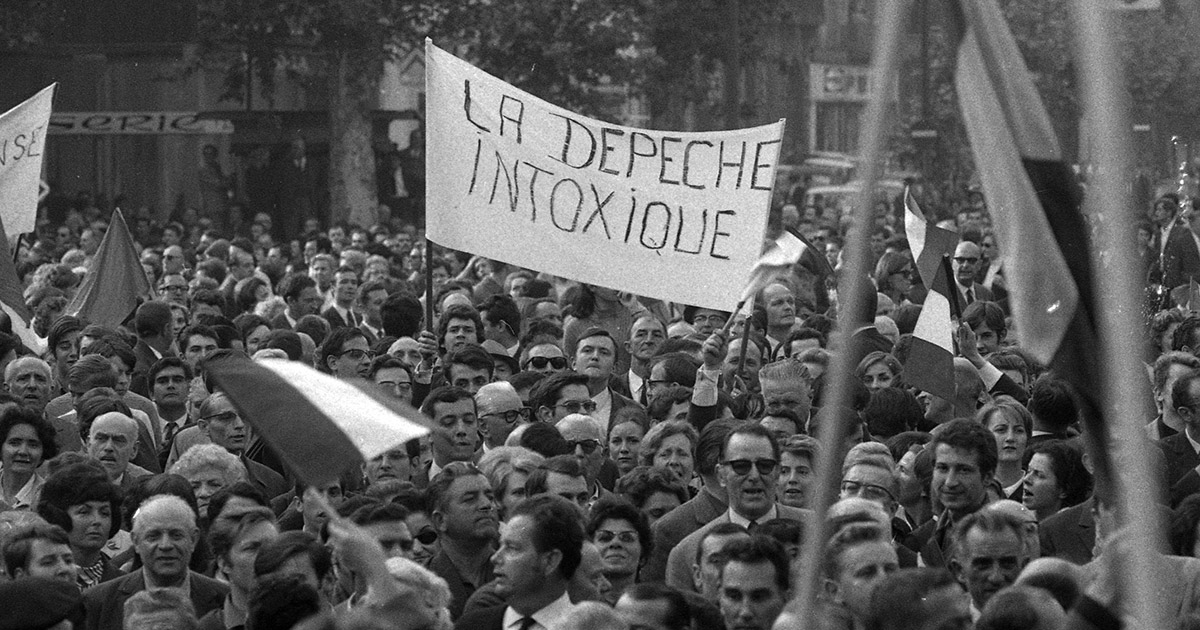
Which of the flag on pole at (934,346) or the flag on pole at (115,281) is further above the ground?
the flag on pole at (934,346)

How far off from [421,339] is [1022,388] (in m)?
2.98

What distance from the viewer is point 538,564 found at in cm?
628

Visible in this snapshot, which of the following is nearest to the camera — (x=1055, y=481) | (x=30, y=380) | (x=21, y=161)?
(x=1055, y=481)

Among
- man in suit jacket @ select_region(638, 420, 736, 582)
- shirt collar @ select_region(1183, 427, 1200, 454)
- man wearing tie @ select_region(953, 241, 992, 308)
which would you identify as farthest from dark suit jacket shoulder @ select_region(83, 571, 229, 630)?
man wearing tie @ select_region(953, 241, 992, 308)

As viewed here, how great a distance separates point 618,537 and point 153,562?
55.2 inches

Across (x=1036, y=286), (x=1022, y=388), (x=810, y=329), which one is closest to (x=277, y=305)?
(x=810, y=329)

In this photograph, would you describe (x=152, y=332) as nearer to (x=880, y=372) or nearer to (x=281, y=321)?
(x=281, y=321)

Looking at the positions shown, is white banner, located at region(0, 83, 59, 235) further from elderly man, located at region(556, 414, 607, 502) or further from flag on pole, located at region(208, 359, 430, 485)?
flag on pole, located at region(208, 359, 430, 485)

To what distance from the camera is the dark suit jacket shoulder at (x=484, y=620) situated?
6.26m

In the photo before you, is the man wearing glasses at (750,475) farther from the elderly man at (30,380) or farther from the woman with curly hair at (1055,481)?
the elderly man at (30,380)

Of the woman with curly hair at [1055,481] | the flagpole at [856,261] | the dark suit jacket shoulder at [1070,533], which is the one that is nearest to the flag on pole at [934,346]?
the woman with curly hair at [1055,481]

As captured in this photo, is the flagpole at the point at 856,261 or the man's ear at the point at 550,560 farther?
the man's ear at the point at 550,560

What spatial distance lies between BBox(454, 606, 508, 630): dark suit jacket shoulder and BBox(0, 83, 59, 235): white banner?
31.3ft

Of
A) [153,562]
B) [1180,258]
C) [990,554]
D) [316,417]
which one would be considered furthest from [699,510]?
[1180,258]
